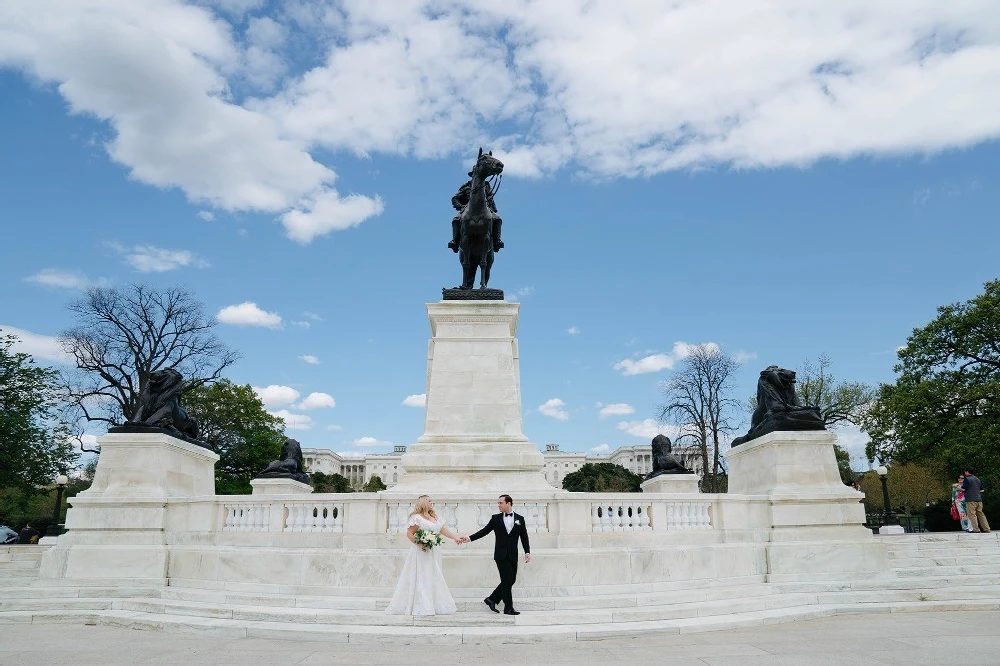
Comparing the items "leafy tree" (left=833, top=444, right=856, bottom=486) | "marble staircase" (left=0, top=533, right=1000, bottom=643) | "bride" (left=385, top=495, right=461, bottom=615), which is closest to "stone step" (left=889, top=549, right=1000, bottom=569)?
"marble staircase" (left=0, top=533, right=1000, bottom=643)

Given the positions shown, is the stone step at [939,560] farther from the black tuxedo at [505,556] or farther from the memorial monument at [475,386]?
the black tuxedo at [505,556]

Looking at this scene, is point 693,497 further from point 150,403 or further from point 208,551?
point 150,403

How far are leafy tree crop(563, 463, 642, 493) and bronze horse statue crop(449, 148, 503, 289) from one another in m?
55.8

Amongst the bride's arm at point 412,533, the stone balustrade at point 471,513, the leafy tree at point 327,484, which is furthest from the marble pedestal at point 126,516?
the leafy tree at point 327,484

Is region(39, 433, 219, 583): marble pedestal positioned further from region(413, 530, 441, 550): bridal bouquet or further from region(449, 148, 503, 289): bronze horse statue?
region(449, 148, 503, 289): bronze horse statue

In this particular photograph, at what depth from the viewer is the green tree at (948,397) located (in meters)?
32.4

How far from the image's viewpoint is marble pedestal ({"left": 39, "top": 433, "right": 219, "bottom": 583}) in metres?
13.1

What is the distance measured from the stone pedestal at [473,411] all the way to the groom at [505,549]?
3497mm

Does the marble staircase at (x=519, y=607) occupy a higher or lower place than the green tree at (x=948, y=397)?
lower

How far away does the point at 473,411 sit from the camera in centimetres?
1570

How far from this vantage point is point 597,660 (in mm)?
7695

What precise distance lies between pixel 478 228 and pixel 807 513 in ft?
34.0

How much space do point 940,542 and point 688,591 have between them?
10.4m

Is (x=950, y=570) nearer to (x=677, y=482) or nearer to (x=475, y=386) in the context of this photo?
(x=677, y=482)
